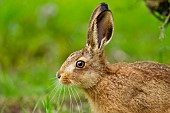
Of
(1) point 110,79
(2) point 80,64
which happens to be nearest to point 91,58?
(2) point 80,64

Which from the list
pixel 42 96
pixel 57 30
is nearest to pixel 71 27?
pixel 57 30

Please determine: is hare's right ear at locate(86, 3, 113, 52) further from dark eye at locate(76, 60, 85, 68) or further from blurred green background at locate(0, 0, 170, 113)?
blurred green background at locate(0, 0, 170, 113)

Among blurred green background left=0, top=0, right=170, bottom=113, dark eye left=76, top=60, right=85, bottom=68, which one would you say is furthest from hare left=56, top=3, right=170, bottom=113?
blurred green background left=0, top=0, right=170, bottom=113

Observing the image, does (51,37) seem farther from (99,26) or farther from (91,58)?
(91,58)

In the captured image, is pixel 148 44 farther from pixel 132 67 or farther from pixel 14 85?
pixel 132 67

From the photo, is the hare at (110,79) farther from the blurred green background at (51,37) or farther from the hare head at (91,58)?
the blurred green background at (51,37)

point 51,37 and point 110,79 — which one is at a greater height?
point 51,37

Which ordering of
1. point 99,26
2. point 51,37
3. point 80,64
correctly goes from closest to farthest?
point 80,64, point 99,26, point 51,37

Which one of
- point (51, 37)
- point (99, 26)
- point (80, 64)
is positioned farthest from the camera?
point (51, 37)
